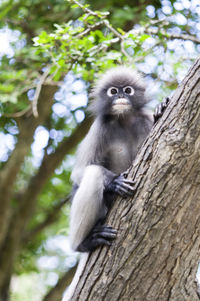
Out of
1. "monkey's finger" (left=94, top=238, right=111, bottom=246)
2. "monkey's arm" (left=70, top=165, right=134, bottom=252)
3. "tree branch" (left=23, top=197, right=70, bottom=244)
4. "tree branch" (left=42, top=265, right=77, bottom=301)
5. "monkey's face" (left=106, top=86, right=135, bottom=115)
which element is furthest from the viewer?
"tree branch" (left=23, top=197, right=70, bottom=244)

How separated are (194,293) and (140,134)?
83.4 inches

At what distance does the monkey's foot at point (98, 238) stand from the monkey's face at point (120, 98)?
1.64 metres

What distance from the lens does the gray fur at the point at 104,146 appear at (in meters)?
4.86

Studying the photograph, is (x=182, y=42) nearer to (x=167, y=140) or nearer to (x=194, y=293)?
(x=167, y=140)

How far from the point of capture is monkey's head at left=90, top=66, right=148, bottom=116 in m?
5.71

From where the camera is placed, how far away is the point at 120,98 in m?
5.77

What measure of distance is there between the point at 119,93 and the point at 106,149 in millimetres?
761

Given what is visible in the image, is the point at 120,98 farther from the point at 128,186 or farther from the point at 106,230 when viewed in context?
the point at 106,230

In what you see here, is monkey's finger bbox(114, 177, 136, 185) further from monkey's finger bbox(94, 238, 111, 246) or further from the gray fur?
monkey's finger bbox(94, 238, 111, 246)

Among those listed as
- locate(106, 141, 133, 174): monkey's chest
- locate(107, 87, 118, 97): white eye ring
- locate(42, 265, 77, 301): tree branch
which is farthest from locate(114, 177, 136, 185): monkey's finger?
locate(42, 265, 77, 301): tree branch

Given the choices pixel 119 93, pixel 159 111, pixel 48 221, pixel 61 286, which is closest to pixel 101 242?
pixel 159 111

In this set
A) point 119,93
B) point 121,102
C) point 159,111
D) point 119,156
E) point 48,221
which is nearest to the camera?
point 159,111

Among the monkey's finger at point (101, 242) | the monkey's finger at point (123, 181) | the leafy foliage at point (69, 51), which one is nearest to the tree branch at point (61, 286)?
the leafy foliage at point (69, 51)

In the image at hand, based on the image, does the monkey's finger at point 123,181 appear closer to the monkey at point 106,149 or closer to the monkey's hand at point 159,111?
the monkey at point 106,149
